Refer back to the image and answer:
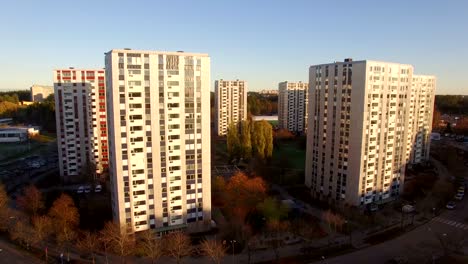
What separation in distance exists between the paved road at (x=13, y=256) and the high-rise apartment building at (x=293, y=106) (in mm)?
81110

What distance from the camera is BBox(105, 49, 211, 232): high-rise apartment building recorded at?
28.5 metres

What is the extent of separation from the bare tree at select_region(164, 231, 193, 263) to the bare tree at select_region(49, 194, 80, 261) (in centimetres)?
906

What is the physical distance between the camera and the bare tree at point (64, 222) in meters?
28.4

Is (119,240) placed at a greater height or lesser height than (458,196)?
greater

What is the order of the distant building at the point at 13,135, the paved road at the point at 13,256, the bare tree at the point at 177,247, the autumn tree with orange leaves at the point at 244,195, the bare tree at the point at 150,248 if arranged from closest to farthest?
the bare tree at the point at 150,248, the bare tree at the point at 177,247, the paved road at the point at 13,256, the autumn tree with orange leaves at the point at 244,195, the distant building at the point at 13,135

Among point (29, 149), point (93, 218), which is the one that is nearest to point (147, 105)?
point (93, 218)

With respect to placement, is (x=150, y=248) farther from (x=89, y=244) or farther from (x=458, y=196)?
(x=458, y=196)

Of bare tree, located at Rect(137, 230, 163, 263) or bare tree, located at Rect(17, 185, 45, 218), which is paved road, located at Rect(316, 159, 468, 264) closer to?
bare tree, located at Rect(137, 230, 163, 263)

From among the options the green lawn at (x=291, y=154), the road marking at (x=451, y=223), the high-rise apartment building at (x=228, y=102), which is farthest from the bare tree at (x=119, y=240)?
the high-rise apartment building at (x=228, y=102)

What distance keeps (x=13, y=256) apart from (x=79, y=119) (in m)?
27.2

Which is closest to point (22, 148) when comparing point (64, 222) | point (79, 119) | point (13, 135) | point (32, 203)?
point (13, 135)

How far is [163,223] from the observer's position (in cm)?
3108

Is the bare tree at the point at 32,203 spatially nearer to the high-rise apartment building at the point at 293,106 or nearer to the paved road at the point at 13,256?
the paved road at the point at 13,256

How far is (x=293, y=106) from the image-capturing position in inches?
3861
